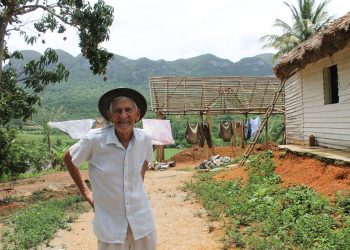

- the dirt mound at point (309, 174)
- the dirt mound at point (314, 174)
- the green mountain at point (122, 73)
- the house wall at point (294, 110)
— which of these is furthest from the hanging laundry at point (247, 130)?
the green mountain at point (122, 73)

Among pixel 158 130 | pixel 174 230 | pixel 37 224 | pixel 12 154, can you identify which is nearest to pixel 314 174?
pixel 174 230

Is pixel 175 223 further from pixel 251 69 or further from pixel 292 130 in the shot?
pixel 251 69

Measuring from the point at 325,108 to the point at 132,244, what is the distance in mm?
8077

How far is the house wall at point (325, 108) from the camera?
336 inches

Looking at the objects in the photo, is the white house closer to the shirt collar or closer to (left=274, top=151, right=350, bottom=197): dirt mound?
(left=274, top=151, right=350, bottom=197): dirt mound

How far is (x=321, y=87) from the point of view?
32.4 feet

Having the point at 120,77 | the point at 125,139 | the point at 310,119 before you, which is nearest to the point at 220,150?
the point at 310,119

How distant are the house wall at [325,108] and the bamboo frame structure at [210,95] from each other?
7.78 meters

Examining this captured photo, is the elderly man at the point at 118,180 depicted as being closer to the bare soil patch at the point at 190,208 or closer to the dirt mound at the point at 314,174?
the bare soil patch at the point at 190,208

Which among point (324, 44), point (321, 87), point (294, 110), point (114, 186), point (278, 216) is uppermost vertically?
point (324, 44)

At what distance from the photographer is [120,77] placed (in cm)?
7988

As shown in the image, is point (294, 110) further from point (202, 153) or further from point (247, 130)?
point (202, 153)

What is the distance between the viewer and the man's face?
272 centimetres

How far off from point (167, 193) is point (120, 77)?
234 ft
